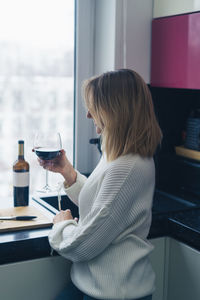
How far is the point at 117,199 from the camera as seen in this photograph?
1411 millimetres

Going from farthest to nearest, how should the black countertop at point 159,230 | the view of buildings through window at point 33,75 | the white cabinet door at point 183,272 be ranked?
the view of buildings through window at point 33,75 → the white cabinet door at point 183,272 → the black countertop at point 159,230

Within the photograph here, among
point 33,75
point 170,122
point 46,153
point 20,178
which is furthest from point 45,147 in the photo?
point 170,122

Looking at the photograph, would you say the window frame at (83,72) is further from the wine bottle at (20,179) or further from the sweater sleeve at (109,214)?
the sweater sleeve at (109,214)

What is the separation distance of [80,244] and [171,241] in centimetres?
62

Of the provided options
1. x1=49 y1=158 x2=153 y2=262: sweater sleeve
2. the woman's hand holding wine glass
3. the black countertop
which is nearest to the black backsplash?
the black countertop

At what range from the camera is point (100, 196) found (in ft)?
4.68

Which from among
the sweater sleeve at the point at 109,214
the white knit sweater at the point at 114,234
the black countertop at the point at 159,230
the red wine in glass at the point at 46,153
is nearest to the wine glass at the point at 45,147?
the red wine in glass at the point at 46,153

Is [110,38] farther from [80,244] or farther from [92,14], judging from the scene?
[80,244]

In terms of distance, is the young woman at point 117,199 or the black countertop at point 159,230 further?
the black countertop at point 159,230

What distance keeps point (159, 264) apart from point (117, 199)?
2.26 ft

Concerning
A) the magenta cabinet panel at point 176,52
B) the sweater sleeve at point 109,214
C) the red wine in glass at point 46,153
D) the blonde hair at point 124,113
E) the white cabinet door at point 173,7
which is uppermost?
the white cabinet door at point 173,7

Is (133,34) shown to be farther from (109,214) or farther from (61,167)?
(109,214)

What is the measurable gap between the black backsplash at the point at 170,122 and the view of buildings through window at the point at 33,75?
0.48 m

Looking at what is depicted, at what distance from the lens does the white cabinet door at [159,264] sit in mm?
1939
